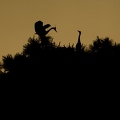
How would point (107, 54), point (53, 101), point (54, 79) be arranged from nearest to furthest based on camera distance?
point (53, 101) → point (54, 79) → point (107, 54)

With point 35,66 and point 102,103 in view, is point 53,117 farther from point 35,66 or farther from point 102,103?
point 35,66

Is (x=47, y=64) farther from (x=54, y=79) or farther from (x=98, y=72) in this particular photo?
(x=98, y=72)

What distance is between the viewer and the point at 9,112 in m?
16.6

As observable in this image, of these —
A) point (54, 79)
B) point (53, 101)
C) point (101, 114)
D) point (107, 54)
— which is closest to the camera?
point (101, 114)

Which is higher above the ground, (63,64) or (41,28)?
(41,28)

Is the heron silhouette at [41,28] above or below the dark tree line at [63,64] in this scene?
above

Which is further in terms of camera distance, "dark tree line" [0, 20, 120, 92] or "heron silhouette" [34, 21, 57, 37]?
"heron silhouette" [34, 21, 57, 37]

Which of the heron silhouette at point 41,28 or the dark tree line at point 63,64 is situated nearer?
the dark tree line at point 63,64

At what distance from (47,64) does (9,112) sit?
112 inches

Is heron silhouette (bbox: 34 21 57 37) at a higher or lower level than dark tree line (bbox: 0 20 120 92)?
higher

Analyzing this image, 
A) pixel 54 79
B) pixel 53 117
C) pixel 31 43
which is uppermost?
pixel 31 43

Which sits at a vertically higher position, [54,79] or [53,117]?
[54,79]

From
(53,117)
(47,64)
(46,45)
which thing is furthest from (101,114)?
(46,45)

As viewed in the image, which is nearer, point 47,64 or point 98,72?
point 98,72
